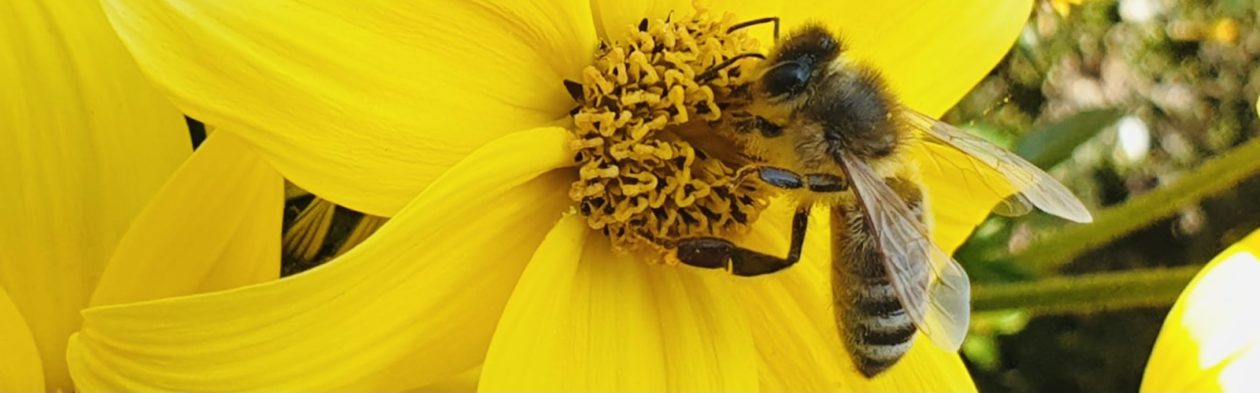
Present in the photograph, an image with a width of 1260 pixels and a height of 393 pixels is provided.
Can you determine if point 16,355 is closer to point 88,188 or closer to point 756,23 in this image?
point 88,188

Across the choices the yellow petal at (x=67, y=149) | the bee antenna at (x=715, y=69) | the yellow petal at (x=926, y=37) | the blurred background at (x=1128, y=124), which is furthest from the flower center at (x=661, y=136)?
the blurred background at (x=1128, y=124)

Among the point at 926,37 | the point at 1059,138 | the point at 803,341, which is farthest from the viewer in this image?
the point at 1059,138

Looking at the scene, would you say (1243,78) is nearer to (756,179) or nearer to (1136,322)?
(1136,322)

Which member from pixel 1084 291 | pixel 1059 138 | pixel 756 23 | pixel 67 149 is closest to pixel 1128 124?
pixel 1059 138

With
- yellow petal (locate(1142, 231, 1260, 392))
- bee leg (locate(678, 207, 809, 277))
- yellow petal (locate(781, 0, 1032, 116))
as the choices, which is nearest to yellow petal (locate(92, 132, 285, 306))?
bee leg (locate(678, 207, 809, 277))

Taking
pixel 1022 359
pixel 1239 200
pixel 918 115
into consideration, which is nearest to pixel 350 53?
pixel 918 115

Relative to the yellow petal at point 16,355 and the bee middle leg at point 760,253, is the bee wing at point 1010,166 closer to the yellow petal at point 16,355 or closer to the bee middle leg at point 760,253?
the bee middle leg at point 760,253

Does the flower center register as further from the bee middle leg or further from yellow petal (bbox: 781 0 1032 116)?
yellow petal (bbox: 781 0 1032 116)
